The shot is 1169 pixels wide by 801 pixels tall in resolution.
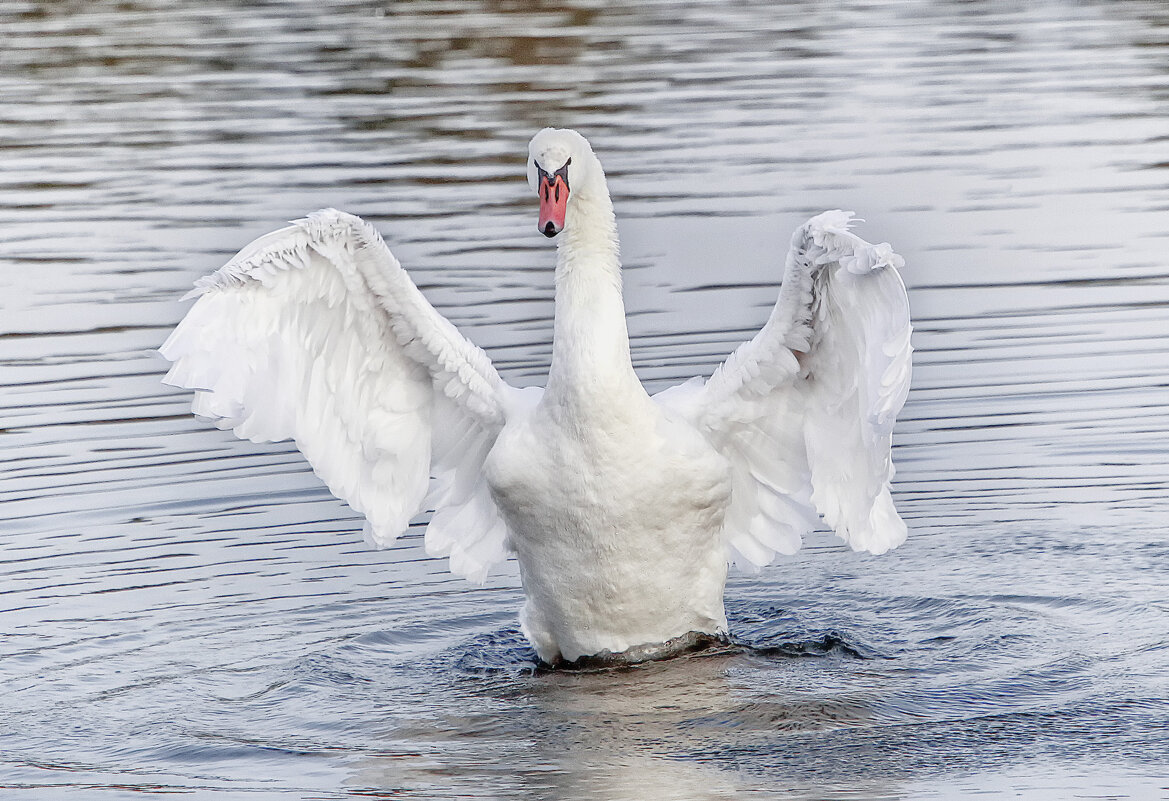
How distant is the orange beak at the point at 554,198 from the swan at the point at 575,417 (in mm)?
12

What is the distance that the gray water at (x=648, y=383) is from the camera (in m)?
8.79

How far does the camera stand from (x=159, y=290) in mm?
16109

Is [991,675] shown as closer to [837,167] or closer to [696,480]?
[696,480]

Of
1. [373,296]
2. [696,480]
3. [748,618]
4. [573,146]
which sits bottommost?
[748,618]

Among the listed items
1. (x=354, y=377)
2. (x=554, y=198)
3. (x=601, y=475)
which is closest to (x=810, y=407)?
(x=601, y=475)

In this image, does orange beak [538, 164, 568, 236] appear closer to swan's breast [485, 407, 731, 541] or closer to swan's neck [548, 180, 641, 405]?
swan's neck [548, 180, 641, 405]

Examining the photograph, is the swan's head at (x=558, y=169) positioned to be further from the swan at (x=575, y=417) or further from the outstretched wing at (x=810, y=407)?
the outstretched wing at (x=810, y=407)

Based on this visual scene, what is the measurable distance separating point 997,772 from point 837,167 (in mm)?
11955

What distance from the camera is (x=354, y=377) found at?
10.2 metres

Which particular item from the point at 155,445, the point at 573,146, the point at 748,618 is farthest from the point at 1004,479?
the point at 155,445

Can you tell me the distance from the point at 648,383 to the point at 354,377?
11.6 ft

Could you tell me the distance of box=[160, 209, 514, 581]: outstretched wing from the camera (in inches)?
359

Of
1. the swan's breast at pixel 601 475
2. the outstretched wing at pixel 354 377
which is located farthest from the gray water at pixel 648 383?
the swan's breast at pixel 601 475

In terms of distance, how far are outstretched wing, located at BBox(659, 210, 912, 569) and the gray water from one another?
55 centimetres
